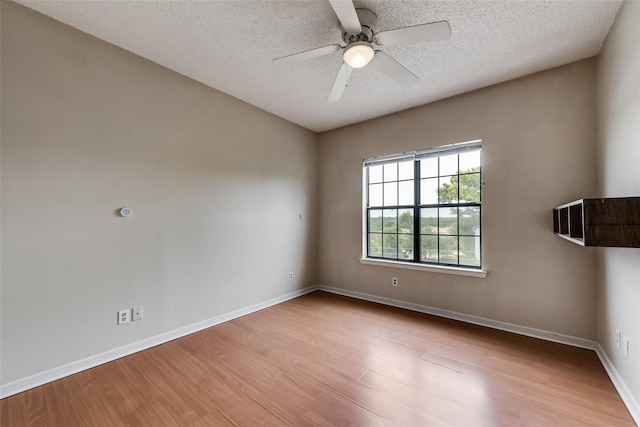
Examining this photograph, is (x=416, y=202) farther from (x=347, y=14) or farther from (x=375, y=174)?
(x=347, y=14)

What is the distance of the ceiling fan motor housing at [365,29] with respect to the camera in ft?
5.88

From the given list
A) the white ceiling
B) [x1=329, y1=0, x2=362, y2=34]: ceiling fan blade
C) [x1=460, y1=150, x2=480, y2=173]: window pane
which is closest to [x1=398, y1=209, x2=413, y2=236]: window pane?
[x1=460, y1=150, x2=480, y2=173]: window pane

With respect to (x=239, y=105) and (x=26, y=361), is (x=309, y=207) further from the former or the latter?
(x=26, y=361)

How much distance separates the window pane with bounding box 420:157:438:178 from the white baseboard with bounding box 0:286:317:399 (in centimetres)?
287

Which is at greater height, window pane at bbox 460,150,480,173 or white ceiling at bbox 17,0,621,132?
white ceiling at bbox 17,0,621,132

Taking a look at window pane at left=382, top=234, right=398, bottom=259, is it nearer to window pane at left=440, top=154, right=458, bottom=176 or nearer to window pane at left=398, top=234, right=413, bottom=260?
window pane at left=398, top=234, right=413, bottom=260

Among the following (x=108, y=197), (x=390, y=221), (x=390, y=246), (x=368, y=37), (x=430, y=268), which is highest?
(x=368, y=37)

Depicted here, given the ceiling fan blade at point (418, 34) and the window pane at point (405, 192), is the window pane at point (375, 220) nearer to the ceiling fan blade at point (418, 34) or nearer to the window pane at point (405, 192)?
the window pane at point (405, 192)

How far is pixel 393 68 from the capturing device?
199 cm

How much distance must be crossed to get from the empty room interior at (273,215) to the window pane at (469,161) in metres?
0.01

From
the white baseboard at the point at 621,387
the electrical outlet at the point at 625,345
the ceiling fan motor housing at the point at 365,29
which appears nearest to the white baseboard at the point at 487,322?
the white baseboard at the point at 621,387

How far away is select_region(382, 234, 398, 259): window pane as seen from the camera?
12.0 ft

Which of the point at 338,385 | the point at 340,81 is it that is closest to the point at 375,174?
the point at 340,81

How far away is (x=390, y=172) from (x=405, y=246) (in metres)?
1.10
